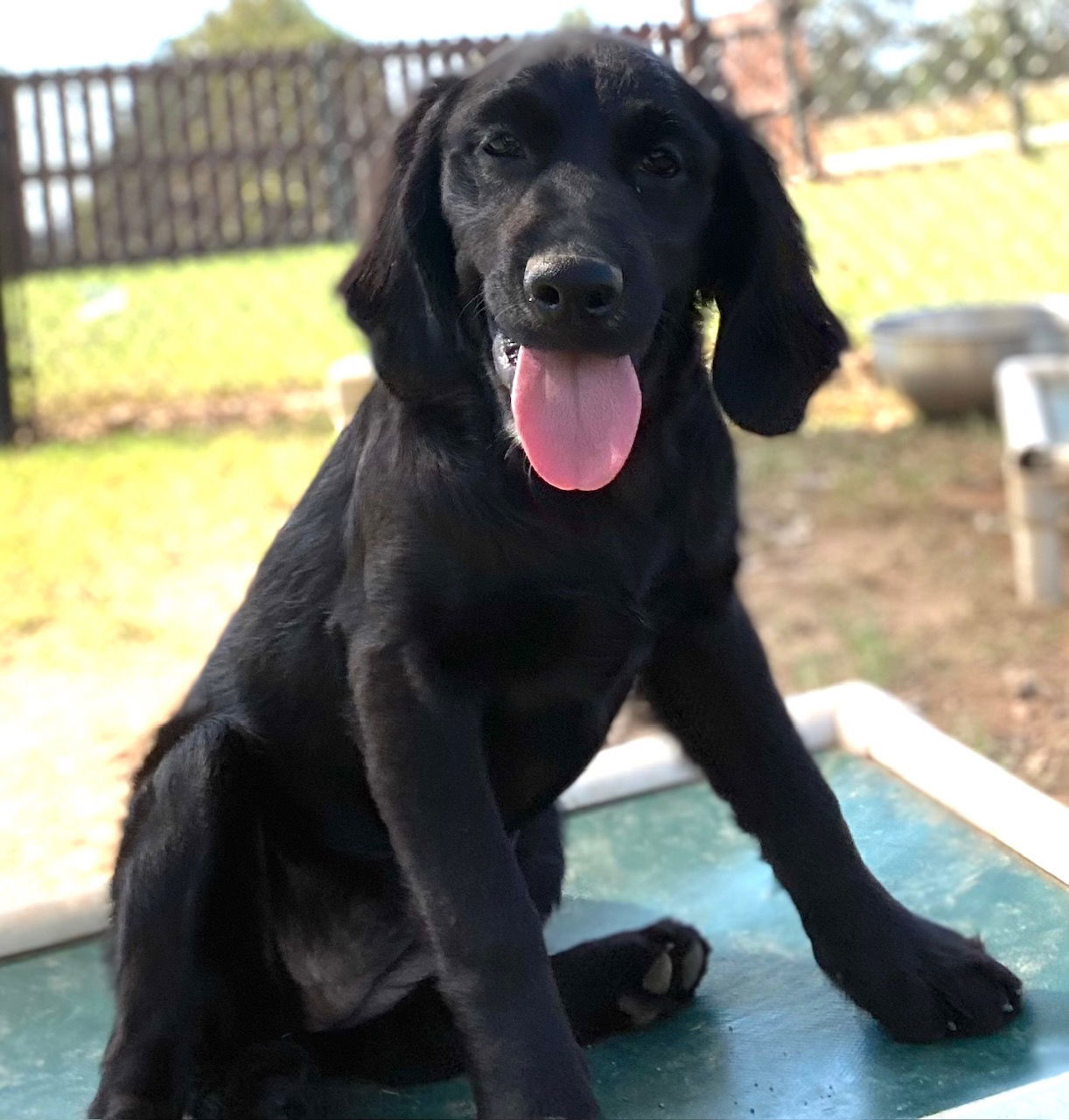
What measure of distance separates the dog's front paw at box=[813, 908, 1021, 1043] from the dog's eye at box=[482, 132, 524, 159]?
3.36 feet

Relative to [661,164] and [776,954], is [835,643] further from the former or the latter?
[661,164]

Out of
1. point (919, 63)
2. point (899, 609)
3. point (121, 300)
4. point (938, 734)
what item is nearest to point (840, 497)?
point (899, 609)

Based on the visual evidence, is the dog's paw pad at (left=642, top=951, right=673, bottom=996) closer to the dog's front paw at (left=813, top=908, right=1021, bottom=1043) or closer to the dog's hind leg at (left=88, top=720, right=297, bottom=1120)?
the dog's front paw at (left=813, top=908, right=1021, bottom=1043)

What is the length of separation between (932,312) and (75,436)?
4.09 m

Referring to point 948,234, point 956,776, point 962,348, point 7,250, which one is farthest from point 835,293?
point 956,776

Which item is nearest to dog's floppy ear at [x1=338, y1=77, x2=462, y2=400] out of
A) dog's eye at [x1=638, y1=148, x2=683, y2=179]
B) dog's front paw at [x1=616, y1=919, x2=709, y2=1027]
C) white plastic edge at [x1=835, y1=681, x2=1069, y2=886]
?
dog's eye at [x1=638, y1=148, x2=683, y2=179]

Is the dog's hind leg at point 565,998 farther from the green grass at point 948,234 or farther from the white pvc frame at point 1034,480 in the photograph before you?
the green grass at point 948,234

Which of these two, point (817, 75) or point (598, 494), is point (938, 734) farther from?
point (817, 75)

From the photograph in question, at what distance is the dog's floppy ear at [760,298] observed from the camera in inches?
72.1

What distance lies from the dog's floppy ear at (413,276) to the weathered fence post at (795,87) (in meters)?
5.08

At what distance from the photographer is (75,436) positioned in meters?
7.45

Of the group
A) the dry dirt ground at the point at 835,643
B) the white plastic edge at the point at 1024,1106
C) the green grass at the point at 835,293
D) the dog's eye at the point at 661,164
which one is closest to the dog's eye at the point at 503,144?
the dog's eye at the point at 661,164

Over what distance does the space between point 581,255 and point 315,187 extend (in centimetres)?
894

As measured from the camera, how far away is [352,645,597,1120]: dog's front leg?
1.64m
